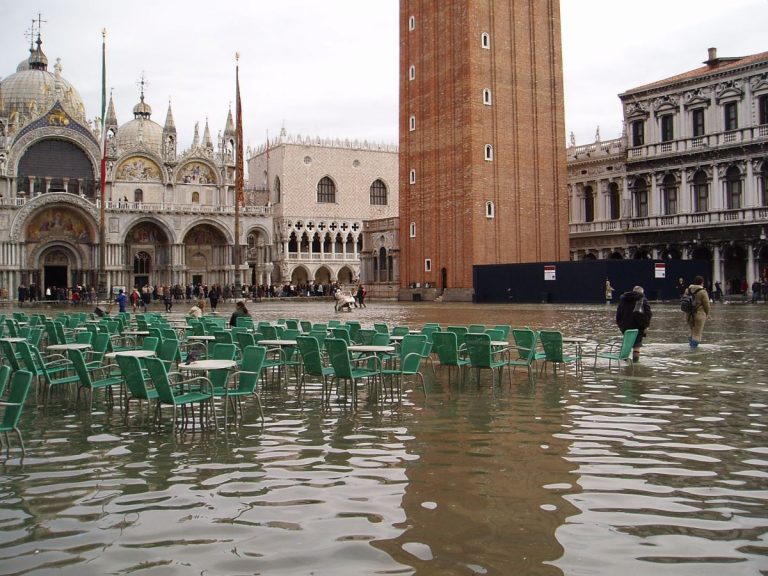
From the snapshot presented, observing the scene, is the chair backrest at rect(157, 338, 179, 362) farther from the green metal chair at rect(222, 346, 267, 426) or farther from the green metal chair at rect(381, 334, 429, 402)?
the green metal chair at rect(381, 334, 429, 402)

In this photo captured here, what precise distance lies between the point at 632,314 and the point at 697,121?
3452 cm

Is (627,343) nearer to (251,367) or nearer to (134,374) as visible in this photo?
(251,367)

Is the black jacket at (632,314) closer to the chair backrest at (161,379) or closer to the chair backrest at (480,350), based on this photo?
the chair backrest at (480,350)

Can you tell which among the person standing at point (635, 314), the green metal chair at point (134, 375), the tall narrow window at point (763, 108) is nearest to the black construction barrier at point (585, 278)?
the tall narrow window at point (763, 108)

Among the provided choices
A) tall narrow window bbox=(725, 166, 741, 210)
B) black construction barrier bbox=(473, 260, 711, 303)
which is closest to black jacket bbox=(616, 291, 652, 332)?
black construction barrier bbox=(473, 260, 711, 303)

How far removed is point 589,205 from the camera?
5072 cm

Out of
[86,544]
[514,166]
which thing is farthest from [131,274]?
[86,544]

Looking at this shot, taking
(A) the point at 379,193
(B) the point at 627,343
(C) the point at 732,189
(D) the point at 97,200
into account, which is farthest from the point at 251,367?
(A) the point at 379,193

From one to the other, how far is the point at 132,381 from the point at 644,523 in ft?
17.3

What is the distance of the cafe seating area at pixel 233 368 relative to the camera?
8031 mm

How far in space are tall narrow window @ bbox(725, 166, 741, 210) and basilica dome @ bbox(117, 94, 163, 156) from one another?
40.6 meters

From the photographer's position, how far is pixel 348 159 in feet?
227

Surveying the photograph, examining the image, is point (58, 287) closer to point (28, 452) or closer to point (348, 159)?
point (348, 159)

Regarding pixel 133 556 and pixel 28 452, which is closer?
pixel 133 556
